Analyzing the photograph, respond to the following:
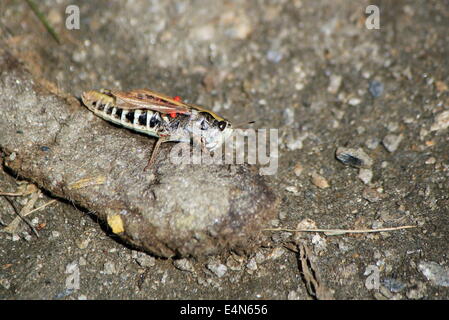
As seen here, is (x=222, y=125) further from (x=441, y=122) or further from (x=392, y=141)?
(x=441, y=122)

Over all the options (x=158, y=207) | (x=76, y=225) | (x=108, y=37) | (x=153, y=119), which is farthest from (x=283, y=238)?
(x=108, y=37)

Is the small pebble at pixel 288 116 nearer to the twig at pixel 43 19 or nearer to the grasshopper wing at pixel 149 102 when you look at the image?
the grasshopper wing at pixel 149 102

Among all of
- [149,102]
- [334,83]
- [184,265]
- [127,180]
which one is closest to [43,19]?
[149,102]

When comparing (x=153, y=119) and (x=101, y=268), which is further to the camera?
(x=153, y=119)

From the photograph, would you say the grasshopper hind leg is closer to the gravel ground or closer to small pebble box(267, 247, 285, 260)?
the gravel ground
